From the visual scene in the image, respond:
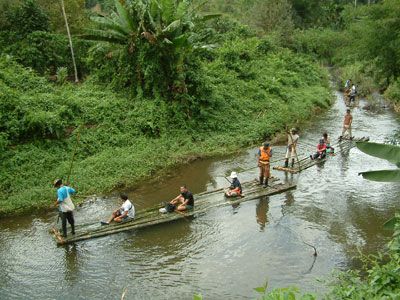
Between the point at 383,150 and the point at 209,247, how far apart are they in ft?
16.4

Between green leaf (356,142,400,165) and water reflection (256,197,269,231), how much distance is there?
5132mm

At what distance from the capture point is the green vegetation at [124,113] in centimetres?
1352

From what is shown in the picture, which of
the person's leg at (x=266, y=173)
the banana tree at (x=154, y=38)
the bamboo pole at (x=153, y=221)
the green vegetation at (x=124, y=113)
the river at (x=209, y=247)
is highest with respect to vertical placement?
the banana tree at (x=154, y=38)

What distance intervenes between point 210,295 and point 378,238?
14.9 ft

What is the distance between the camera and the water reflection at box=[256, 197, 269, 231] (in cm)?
1127

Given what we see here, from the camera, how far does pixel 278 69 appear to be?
28.1m

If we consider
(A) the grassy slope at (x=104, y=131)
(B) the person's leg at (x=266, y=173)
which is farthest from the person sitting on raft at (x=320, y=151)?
(B) the person's leg at (x=266, y=173)

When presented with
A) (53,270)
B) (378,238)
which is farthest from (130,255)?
(378,238)

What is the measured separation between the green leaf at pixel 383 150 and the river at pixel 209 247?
132 inches

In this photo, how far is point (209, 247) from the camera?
10031 millimetres

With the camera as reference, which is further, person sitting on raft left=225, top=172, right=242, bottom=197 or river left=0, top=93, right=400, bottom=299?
person sitting on raft left=225, top=172, right=242, bottom=197

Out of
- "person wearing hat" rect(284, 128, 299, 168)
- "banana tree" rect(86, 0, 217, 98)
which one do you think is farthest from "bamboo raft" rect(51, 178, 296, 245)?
"banana tree" rect(86, 0, 217, 98)

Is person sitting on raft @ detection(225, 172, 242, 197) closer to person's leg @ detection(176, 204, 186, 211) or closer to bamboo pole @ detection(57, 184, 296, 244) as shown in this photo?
bamboo pole @ detection(57, 184, 296, 244)

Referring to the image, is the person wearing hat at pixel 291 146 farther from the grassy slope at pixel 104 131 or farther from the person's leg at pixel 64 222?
the person's leg at pixel 64 222
